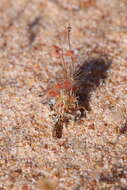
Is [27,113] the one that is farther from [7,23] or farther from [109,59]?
[7,23]

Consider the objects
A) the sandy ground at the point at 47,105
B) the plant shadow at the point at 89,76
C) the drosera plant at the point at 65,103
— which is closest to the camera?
the sandy ground at the point at 47,105

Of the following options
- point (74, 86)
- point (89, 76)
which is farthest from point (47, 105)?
point (89, 76)

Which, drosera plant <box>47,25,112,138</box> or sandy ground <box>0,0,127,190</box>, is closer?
sandy ground <box>0,0,127,190</box>

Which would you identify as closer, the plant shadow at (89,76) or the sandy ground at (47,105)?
the sandy ground at (47,105)

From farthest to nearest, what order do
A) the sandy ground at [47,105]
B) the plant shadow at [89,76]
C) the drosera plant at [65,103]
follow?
the plant shadow at [89,76], the drosera plant at [65,103], the sandy ground at [47,105]

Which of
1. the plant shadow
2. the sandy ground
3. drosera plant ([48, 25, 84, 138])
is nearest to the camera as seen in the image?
the sandy ground

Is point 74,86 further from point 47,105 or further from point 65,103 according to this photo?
point 47,105
